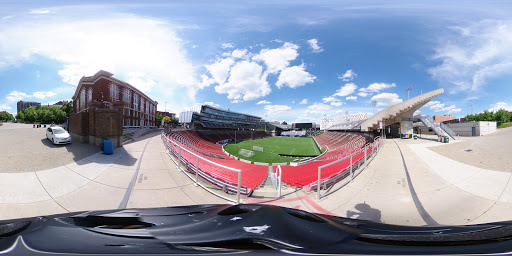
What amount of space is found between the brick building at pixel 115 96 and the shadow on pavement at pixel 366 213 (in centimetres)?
1548

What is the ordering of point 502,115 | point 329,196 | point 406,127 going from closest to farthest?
point 329,196 < point 406,127 < point 502,115

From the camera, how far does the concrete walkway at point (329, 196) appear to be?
300 cm

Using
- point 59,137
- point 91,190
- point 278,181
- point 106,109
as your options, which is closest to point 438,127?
point 278,181

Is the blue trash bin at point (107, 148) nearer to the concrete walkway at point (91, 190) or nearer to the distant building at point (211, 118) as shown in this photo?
Result: the concrete walkway at point (91, 190)

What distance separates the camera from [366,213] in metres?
3.09

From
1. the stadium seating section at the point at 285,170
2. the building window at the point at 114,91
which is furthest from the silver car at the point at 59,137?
the building window at the point at 114,91

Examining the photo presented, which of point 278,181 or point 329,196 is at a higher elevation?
point 329,196

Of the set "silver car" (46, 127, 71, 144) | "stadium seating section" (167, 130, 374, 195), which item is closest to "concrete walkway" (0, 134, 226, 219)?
"stadium seating section" (167, 130, 374, 195)

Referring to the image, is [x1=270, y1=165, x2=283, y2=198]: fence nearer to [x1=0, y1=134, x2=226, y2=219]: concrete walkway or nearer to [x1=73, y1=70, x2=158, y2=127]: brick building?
[x1=0, y1=134, x2=226, y2=219]: concrete walkway

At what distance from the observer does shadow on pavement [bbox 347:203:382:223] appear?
Result: 296cm

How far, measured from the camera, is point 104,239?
1464 millimetres

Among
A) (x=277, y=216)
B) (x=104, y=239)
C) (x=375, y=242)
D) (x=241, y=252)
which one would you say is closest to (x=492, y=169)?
(x=375, y=242)

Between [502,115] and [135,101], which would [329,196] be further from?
[502,115]

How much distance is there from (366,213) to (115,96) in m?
30.3
